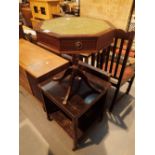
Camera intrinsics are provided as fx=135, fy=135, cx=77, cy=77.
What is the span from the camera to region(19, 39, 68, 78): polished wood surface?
4.17 feet

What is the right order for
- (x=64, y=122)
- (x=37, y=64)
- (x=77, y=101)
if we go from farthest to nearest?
(x=37, y=64) < (x=64, y=122) < (x=77, y=101)

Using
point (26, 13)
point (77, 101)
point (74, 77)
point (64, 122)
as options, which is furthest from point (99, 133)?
point (26, 13)

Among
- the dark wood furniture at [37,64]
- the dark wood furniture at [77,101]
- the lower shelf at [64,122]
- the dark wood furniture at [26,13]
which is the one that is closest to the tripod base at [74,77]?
the dark wood furniture at [77,101]

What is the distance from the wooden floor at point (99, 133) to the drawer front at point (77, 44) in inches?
33.4

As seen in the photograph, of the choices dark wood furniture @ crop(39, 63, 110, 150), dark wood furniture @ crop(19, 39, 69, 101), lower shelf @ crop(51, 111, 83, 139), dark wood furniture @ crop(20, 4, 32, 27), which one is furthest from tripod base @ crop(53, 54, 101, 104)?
dark wood furniture @ crop(20, 4, 32, 27)

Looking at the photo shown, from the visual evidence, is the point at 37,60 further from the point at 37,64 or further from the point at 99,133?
the point at 99,133

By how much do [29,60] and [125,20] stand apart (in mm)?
1087

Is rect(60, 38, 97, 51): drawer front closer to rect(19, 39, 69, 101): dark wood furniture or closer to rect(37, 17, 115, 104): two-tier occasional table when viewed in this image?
rect(37, 17, 115, 104): two-tier occasional table

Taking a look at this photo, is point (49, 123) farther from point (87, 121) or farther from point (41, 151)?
point (87, 121)

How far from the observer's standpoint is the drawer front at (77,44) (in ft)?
2.21

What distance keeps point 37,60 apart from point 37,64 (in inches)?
3.1

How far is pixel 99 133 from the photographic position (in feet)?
4.07
